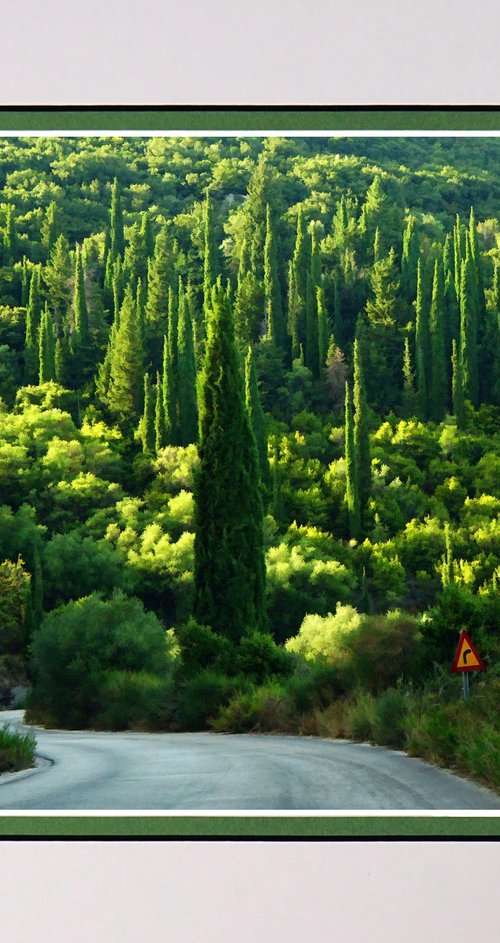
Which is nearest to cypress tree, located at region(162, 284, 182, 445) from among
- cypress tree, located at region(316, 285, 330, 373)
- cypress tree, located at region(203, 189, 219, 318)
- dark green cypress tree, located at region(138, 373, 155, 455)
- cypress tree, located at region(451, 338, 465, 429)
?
dark green cypress tree, located at region(138, 373, 155, 455)

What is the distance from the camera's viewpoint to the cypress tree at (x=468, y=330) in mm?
7562

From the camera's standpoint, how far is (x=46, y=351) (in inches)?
292

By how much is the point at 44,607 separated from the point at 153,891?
210 centimetres

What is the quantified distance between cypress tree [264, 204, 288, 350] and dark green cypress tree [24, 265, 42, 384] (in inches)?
62.3

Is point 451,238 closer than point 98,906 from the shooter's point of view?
No

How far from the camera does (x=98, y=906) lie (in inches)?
213

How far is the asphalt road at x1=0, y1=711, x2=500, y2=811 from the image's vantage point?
18.6ft

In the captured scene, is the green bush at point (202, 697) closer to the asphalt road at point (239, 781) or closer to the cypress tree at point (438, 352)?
the asphalt road at point (239, 781)

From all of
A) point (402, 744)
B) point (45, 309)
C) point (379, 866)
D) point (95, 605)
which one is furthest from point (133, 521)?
point (379, 866)

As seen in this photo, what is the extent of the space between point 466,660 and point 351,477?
1.67 m
